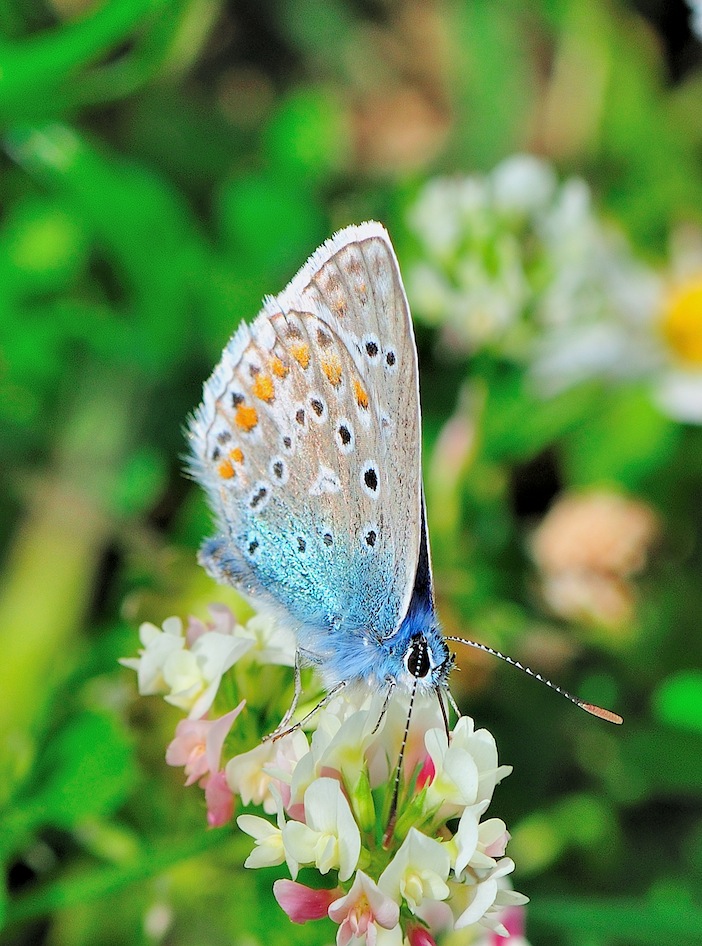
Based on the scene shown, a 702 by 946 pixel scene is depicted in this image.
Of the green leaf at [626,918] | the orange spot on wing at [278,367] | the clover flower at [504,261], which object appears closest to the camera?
the orange spot on wing at [278,367]

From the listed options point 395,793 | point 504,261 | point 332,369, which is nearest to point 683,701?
point 395,793

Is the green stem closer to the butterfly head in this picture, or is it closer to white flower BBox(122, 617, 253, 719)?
white flower BBox(122, 617, 253, 719)

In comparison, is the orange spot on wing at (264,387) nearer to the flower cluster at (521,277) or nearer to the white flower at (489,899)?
the white flower at (489,899)

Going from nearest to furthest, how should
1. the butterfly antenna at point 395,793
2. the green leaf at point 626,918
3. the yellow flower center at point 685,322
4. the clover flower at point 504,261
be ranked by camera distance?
the butterfly antenna at point 395,793 < the green leaf at point 626,918 < the clover flower at point 504,261 < the yellow flower center at point 685,322

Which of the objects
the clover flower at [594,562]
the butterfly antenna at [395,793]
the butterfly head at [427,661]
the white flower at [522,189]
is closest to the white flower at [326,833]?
the butterfly antenna at [395,793]

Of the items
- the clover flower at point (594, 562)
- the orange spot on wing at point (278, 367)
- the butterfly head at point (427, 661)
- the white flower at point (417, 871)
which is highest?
the orange spot on wing at point (278, 367)

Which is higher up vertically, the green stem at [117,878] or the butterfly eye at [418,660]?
the butterfly eye at [418,660]

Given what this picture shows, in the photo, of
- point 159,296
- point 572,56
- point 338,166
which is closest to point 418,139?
point 338,166

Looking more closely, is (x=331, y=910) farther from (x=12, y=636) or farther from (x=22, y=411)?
(x=22, y=411)

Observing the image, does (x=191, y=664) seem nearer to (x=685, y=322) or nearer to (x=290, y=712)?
(x=290, y=712)
